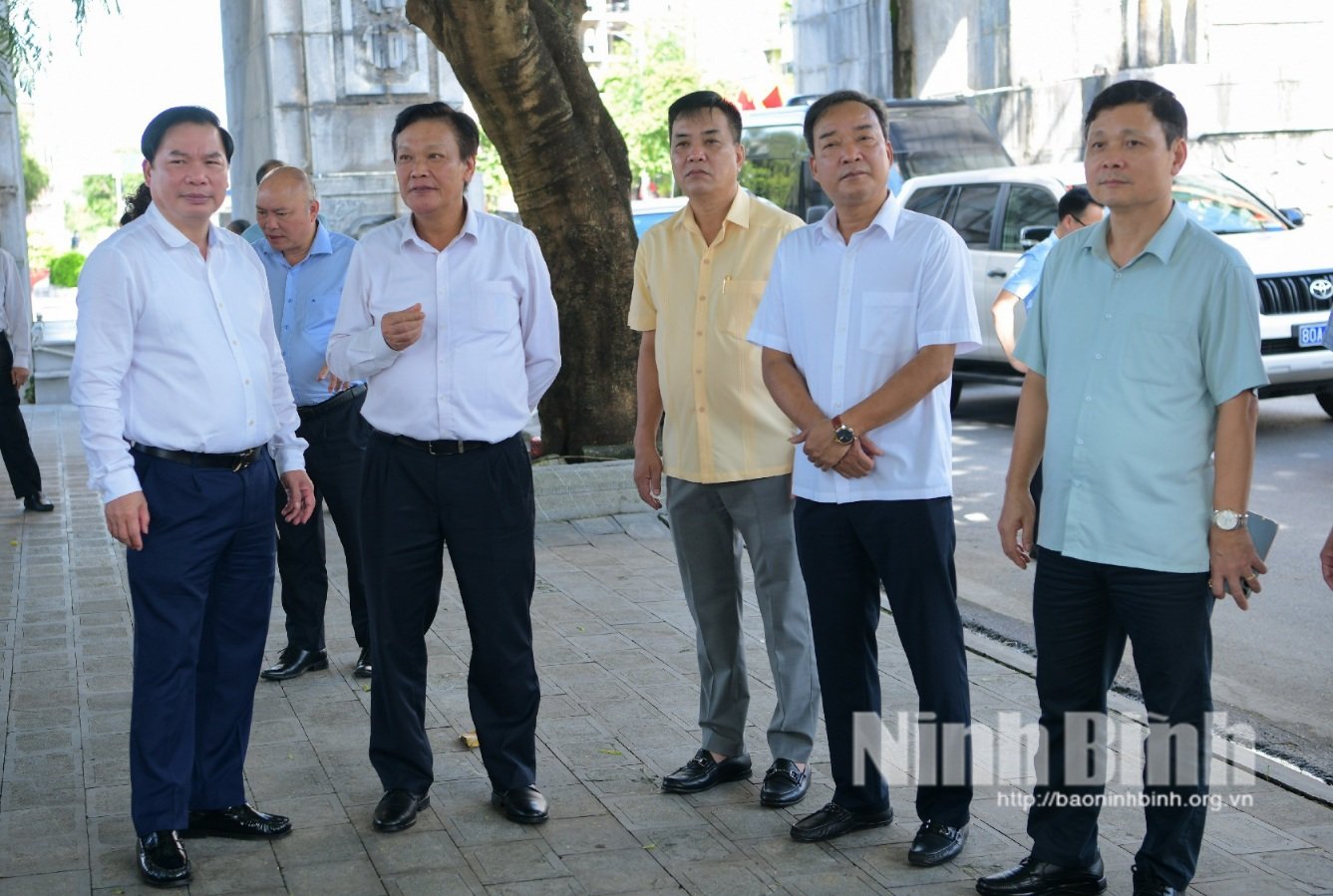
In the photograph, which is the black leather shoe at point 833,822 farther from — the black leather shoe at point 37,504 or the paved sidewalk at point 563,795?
the black leather shoe at point 37,504

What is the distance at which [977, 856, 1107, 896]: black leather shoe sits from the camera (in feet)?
13.6

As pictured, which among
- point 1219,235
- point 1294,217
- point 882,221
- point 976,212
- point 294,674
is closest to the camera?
point 882,221

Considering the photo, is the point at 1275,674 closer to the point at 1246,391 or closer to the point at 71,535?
the point at 1246,391

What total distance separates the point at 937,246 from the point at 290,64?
523 inches

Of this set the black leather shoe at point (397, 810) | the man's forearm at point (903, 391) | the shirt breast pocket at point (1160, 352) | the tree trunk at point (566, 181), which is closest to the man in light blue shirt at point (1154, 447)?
the shirt breast pocket at point (1160, 352)

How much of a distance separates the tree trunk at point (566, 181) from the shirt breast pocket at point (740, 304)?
4.79 metres

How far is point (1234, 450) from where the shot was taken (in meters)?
3.82

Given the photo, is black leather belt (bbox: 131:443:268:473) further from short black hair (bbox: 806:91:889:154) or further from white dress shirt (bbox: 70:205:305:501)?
short black hair (bbox: 806:91:889:154)

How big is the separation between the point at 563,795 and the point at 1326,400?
32.3ft

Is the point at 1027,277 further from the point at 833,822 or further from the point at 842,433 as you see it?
the point at 833,822

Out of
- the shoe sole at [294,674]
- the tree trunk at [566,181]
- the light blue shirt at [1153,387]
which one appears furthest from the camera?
the tree trunk at [566,181]

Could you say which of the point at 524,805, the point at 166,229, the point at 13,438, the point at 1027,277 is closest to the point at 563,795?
the point at 524,805

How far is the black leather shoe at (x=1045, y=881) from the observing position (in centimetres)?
416

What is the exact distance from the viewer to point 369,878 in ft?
14.5
